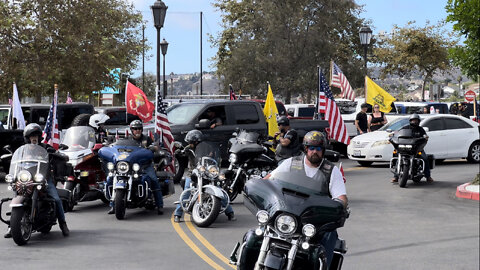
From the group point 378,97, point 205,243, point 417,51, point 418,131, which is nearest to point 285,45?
point 417,51

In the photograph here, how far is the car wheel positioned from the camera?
24750mm

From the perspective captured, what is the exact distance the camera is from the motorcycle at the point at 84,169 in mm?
14125

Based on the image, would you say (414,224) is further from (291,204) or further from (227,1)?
(227,1)

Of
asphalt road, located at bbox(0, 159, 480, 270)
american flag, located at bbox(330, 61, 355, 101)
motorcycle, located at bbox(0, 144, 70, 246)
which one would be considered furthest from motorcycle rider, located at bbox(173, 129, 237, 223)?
american flag, located at bbox(330, 61, 355, 101)

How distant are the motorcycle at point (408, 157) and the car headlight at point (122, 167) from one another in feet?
24.1

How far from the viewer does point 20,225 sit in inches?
409

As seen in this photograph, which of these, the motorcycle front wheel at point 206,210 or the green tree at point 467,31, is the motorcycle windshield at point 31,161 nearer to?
the motorcycle front wheel at point 206,210

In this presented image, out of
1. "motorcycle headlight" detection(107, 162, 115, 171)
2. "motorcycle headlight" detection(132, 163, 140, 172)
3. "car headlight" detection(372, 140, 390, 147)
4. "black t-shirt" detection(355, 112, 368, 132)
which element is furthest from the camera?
"black t-shirt" detection(355, 112, 368, 132)

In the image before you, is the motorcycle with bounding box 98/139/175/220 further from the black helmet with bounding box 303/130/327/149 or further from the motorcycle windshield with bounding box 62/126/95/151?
the black helmet with bounding box 303/130/327/149

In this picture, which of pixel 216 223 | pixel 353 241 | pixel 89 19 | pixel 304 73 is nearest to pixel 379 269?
pixel 353 241

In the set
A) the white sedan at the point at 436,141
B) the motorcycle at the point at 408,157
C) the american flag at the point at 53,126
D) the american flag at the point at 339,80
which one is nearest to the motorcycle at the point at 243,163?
the american flag at the point at 53,126

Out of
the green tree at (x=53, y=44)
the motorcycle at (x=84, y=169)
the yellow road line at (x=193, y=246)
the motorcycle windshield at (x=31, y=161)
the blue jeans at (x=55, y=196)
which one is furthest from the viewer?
the green tree at (x=53, y=44)

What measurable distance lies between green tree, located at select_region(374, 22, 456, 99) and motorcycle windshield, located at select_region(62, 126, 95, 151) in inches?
1764

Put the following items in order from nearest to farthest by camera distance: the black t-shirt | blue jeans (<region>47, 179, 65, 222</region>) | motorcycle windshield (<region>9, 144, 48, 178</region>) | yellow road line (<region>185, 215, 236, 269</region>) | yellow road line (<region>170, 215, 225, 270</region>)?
1. yellow road line (<region>170, 215, 225, 270</region>)
2. yellow road line (<region>185, 215, 236, 269</region>)
3. motorcycle windshield (<region>9, 144, 48, 178</region>)
4. blue jeans (<region>47, 179, 65, 222</region>)
5. the black t-shirt
